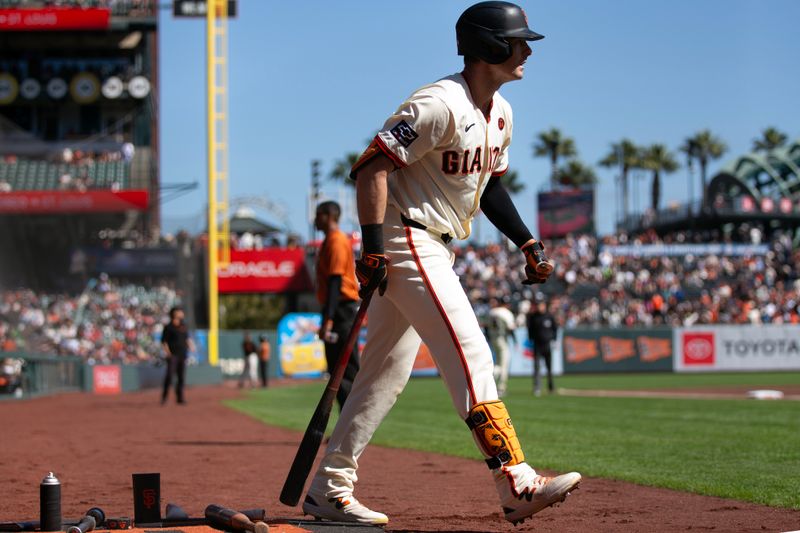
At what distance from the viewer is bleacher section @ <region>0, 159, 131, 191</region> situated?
37.7 metres

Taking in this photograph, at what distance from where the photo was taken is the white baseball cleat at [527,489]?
4.54m

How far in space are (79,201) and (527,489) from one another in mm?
37403

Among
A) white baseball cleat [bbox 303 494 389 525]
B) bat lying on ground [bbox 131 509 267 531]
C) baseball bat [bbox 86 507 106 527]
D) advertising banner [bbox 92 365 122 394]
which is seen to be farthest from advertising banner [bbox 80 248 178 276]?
baseball bat [bbox 86 507 106 527]

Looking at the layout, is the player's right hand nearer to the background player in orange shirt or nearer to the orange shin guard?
the orange shin guard

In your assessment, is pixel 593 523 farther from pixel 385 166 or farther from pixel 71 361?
pixel 71 361

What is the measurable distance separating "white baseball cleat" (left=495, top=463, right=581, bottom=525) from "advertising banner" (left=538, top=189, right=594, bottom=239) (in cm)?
5455

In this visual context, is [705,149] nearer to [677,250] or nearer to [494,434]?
[677,250]

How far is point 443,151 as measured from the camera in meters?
4.87

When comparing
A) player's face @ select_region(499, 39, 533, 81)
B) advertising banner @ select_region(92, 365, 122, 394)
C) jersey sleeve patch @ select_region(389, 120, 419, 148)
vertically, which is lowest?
advertising banner @ select_region(92, 365, 122, 394)

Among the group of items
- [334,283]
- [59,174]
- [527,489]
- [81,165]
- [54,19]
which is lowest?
[527,489]

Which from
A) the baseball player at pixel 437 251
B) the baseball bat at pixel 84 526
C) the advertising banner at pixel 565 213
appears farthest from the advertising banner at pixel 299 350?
the baseball bat at pixel 84 526

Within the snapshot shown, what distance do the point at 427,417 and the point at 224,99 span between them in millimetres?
21433

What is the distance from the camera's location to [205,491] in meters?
6.96

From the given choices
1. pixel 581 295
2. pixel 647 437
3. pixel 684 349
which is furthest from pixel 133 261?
pixel 647 437
